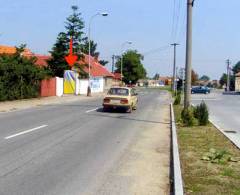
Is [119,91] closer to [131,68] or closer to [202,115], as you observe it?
[202,115]

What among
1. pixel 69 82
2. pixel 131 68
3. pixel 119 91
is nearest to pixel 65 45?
pixel 69 82

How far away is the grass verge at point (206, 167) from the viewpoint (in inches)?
300

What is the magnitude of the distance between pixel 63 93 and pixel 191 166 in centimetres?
4335

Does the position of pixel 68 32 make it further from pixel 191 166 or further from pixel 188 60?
pixel 191 166

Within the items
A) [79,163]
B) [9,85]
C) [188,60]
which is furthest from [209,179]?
[9,85]

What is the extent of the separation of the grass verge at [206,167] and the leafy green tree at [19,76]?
21.7m

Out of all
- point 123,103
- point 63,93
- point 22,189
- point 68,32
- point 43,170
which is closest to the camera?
point 22,189

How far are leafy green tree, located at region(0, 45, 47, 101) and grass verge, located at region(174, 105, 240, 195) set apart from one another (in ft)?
71.1

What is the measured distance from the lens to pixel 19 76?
3612cm

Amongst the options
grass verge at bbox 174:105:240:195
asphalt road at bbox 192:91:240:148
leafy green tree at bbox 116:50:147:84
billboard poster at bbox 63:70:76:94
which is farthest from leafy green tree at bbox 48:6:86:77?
leafy green tree at bbox 116:50:147:84

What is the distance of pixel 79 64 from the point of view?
6053 cm

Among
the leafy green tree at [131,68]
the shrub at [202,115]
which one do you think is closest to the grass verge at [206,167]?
the shrub at [202,115]

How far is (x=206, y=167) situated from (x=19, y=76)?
92.9ft

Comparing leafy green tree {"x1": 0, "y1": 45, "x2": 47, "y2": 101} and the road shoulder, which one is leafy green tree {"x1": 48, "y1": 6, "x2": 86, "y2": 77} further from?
the road shoulder
